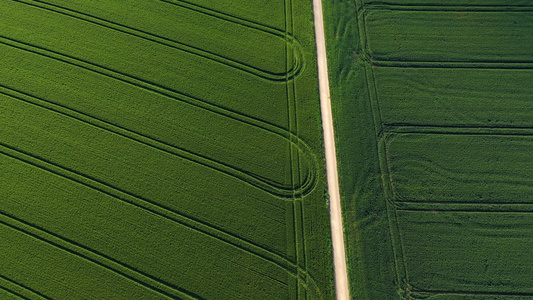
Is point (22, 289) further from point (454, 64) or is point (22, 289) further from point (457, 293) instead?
point (454, 64)

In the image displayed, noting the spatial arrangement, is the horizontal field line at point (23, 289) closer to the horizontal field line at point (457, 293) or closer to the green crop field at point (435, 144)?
the green crop field at point (435, 144)

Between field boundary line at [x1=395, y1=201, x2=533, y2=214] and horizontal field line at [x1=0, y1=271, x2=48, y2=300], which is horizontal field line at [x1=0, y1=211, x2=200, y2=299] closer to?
horizontal field line at [x1=0, y1=271, x2=48, y2=300]

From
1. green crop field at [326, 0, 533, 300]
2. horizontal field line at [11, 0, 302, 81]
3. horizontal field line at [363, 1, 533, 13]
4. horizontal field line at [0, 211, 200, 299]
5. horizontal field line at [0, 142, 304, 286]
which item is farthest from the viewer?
horizontal field line at [363, 1, 533, 13]

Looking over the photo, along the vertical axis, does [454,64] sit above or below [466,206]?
above

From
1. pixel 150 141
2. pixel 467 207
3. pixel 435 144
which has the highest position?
pixel 150 141

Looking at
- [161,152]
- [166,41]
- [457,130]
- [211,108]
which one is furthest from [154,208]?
[457,130]

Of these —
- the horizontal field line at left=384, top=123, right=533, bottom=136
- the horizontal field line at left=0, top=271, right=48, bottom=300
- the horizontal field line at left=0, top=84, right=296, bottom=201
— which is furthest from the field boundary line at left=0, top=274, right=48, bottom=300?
the horizontal field line at left=384, top=123, right=533, bottom=136
